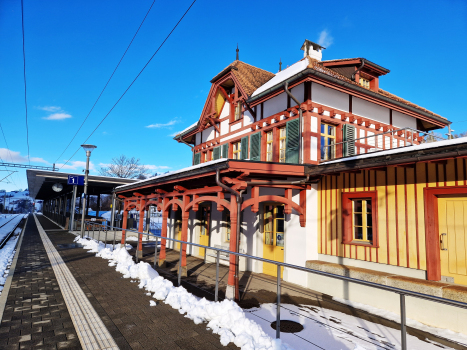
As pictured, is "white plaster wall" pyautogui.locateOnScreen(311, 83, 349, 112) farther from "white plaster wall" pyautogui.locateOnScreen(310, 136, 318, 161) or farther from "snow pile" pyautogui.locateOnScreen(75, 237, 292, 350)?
"snow pile" pyautogui.locateOnScreen(75, 237, 292, 350)

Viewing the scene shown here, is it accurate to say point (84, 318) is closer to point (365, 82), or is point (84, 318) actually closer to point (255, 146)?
point (255, 146)

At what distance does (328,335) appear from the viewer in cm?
511

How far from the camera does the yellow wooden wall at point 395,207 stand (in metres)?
6.64

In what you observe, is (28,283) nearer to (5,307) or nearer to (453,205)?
(5,307)

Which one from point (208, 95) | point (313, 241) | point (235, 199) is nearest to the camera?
point (235, 199)

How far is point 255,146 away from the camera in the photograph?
1132cm

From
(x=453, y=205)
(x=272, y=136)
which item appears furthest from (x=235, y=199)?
(x=453, y=205)

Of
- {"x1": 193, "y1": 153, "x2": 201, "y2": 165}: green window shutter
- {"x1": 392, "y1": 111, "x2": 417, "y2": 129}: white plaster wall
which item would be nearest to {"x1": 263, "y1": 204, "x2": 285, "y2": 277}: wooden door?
{"x1": 392, "y1": 111, "x2": 417, "y2": 129}: white plaster wall

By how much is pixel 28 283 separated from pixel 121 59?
310 inches

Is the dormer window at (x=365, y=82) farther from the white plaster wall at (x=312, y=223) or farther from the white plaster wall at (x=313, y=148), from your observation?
the white plaster wall at (x=312, y=223)

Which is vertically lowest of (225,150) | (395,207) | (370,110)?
(395,207)

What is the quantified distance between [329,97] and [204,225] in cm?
819

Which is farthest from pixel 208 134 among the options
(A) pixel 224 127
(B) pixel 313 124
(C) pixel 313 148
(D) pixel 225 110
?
(C) pixel 313 148

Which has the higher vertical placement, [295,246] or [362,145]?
[362,145]
